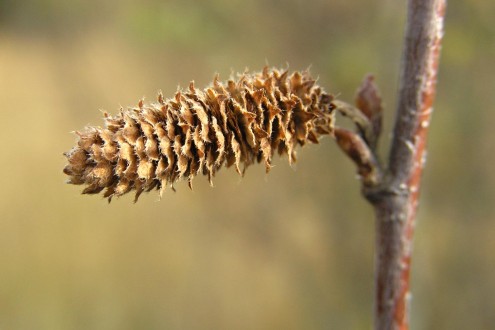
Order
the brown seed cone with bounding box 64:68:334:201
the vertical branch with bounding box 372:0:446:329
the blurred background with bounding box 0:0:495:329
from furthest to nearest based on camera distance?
the blurred background with bounding box 0:0:495:329 → the vertical branch with bounding box 372:0:446:329 → the brown seed cone with bounding box 64:68:334:201

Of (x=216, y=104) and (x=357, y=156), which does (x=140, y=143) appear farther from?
(x=357, y=156)

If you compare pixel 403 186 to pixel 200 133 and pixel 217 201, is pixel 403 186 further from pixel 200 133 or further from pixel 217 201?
pixel 217 201

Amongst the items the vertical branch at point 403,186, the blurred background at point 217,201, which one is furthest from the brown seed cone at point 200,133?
the blurred background at point 217,201

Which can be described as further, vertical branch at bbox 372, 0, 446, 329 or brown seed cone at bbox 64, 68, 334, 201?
vertical branch at bbox 372, 0, 446, 329

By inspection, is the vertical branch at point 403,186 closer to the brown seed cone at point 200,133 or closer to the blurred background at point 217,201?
the brown seed cone at point 200,133

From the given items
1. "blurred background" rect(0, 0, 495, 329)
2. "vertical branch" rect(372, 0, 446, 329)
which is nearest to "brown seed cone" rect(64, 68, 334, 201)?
"vertical branch" rect(372, 0, 446, 329)

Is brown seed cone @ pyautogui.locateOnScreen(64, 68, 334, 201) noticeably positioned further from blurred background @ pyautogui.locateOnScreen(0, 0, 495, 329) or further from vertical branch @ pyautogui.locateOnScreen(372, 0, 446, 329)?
blurred background @ pyautogui.locateOnScreen(0, 0, 495, 329)

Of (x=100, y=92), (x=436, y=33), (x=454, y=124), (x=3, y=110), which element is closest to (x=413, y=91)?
(x=436, y=33)
